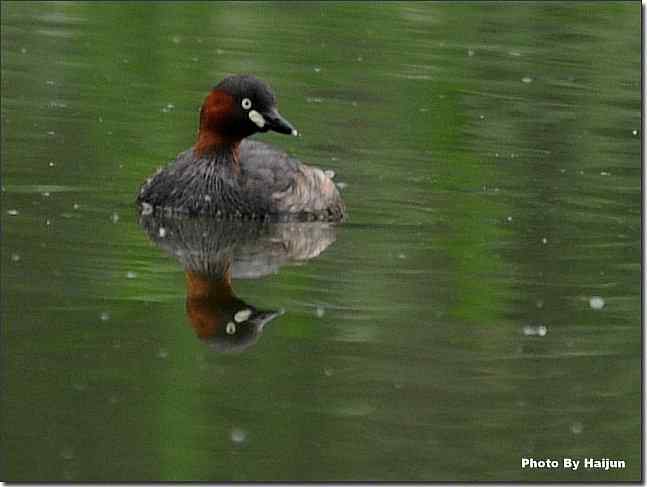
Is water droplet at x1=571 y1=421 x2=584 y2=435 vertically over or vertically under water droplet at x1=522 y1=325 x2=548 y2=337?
under

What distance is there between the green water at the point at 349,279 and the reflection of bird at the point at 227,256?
98 millimetres

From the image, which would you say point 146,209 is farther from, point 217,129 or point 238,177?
point 217,129

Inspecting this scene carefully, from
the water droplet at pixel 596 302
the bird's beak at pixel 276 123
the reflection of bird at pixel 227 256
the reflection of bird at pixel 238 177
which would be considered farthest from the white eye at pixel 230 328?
the bird's beak at pixel 276 123

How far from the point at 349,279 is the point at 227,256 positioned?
919 mm

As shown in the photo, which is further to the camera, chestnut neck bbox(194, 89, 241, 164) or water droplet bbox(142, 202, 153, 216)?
chestnut neck bbox(194, 89, 241, 164)

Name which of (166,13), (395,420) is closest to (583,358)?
(395,420)

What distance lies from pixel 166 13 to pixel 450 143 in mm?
7044

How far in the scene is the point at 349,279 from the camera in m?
12.1

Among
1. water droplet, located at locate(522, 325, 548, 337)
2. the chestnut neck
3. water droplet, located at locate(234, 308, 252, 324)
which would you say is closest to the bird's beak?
the chestnut neck

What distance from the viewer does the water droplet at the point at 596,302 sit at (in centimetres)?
1170

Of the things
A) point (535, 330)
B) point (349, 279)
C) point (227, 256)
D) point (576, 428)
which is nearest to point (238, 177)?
point (227, 256)

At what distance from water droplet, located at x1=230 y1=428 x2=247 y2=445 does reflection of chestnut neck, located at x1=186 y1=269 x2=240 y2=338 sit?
1.53 meters

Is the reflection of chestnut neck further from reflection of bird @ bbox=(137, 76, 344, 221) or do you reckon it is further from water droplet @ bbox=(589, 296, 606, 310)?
water droplet @ bbox=(589, 296, 606, 310)

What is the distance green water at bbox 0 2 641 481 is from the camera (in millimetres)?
9375
